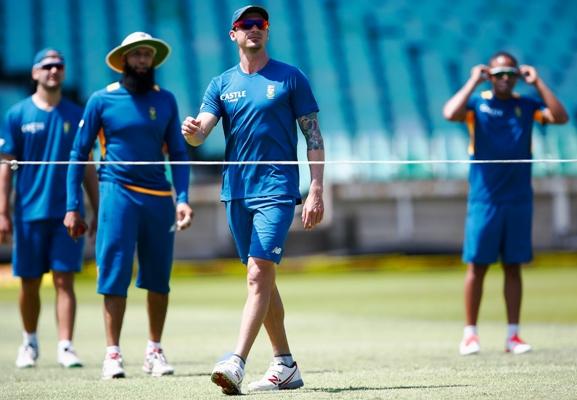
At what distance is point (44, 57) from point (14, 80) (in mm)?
29882

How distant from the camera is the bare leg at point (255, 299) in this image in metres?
7.57

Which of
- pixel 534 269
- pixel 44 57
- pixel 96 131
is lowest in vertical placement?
pixel 534 269

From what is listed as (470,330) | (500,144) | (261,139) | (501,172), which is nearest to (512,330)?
(470,330)

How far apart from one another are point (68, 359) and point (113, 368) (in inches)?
63.0

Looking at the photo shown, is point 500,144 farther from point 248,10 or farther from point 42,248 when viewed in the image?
point 42,248

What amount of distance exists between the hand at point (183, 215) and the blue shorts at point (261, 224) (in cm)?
119

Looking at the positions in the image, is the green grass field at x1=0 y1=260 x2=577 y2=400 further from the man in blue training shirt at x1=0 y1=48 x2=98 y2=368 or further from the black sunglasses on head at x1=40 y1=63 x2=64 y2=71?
the black sunglasses on head at x1=40 y1=63 x2=64 y2=71

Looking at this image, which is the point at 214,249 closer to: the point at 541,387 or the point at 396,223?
the point at 396,223

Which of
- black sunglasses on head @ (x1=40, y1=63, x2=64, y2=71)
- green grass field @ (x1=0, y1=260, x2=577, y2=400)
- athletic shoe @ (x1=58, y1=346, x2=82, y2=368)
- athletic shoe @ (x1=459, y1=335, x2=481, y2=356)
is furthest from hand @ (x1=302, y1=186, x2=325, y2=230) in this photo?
black sunglasses on head @ (x1=40, y1=63, x2=64, y2=71)

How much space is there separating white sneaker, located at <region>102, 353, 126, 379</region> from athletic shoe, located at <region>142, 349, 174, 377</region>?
35 centimetres

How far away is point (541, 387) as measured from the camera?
746 centimetres

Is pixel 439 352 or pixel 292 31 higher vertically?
pixel 292 31

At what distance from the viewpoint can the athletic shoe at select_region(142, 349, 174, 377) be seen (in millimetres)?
9289

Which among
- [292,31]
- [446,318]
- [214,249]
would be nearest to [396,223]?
[214,249]
